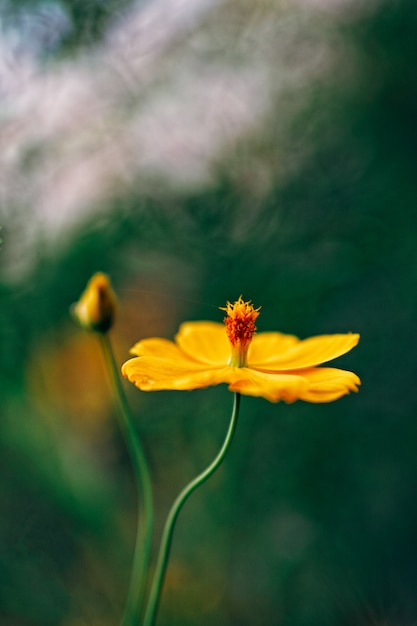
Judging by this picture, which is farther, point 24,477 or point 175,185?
point 175,185

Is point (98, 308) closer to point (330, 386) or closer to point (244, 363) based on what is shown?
point (244, 363)

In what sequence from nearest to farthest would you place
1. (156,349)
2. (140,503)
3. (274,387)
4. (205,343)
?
(274,387), (156,349), (205,343), (140,503)

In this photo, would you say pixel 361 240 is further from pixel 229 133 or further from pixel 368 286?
pixel 229 133

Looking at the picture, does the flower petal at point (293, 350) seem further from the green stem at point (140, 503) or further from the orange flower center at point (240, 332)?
the green stem at point (140, 503)

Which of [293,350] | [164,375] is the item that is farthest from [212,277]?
[164,375]

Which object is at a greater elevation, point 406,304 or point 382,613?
point 406,304

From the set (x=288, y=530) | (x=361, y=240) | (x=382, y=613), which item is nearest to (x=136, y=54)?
(x=361, y=240)

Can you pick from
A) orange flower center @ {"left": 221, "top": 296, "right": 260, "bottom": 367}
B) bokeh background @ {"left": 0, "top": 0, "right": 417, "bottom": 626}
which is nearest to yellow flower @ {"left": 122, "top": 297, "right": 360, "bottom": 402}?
orange flower center @ {"left": 221, "top": 296, "right": 260, "bottom": 367}
